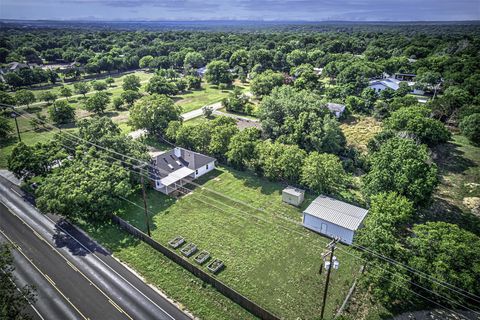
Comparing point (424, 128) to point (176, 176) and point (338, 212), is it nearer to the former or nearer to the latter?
point (338, 212)

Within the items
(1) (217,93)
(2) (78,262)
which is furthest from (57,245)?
(1) (217,93)

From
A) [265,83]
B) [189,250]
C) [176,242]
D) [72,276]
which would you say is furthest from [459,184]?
[265,83]

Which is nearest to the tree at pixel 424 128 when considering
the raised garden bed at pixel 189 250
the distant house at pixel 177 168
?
the distant house at pixel 177 168

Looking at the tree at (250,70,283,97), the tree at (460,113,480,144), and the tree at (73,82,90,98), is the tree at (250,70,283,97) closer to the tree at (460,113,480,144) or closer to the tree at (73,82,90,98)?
the tree at (460,113,480,144)

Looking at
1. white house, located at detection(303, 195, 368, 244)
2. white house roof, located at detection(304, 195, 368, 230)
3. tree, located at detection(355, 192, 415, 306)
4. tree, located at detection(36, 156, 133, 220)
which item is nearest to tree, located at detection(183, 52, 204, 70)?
tree, located at detection(36, 156, 133, 220)

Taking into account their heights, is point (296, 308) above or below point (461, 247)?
below

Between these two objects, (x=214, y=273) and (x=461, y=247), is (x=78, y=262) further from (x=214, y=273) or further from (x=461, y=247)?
(x=461, y=247)
